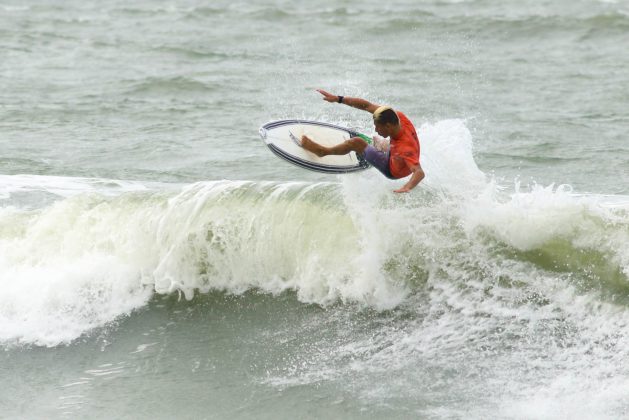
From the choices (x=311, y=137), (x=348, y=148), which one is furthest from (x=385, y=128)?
(x=311, y=137)

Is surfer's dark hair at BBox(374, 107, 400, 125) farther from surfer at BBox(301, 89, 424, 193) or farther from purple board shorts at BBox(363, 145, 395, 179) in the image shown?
purple board shorts at BBox(363, 145, 395, 179)

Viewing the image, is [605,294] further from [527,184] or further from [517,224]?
[527,184]

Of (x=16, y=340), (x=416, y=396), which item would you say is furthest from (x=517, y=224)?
(x=16, y=340)

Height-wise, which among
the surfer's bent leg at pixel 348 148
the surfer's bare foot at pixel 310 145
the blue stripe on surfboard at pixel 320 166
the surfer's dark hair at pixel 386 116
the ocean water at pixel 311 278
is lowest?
the ocean water at pixel 311 278

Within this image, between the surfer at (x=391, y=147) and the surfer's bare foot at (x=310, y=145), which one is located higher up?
the surfer at (x=391, y=147)

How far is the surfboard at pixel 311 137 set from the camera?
10094 millimetres

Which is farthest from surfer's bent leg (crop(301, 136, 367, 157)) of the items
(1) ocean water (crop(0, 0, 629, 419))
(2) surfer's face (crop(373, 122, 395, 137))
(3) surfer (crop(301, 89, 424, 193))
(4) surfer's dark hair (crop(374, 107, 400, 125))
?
(4) surfer's dark hair (crop(374, 107, 400, 125))

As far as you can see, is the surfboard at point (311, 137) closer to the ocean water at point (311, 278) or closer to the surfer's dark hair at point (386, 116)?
the ocean water at point (311, 278)

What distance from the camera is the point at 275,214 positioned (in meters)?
10.3

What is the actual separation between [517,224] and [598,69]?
464 inches

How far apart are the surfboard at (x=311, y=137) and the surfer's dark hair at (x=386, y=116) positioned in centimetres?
91

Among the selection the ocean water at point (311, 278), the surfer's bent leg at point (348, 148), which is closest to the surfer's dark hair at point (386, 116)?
the surfer's bent leg at point (348, 148)

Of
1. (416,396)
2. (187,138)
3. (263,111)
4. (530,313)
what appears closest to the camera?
(416,396)

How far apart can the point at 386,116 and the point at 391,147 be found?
1.14 ft
